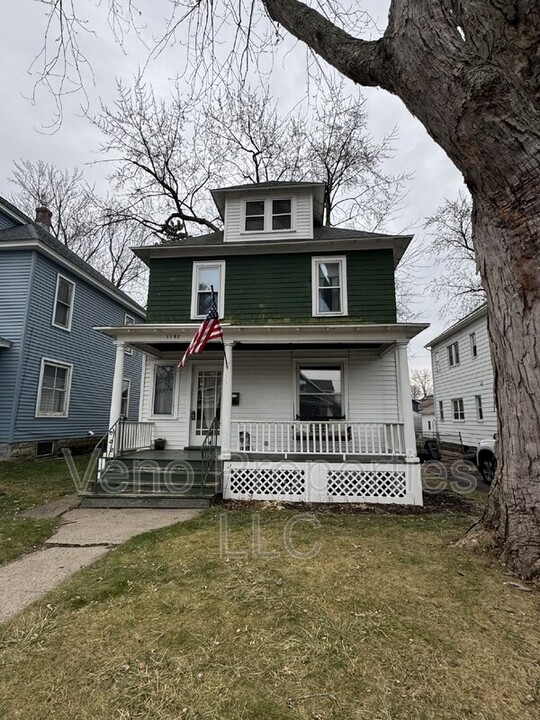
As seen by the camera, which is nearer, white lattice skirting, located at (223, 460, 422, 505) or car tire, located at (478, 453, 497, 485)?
Result: white lattice skirting, located at (223, 460, 422, 505)

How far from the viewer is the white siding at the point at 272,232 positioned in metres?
9.93

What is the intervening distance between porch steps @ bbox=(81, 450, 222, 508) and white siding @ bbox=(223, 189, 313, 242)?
614 centimetres

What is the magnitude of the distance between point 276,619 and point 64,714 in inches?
58.7

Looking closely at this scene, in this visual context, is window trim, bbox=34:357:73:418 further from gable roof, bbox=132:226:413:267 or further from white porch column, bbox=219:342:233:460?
white porch column, bbox=219:342:233:460

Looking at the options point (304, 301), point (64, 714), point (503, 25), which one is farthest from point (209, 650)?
point (304, 301)

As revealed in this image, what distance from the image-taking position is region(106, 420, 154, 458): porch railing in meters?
7.59

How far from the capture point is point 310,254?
9.57 meters

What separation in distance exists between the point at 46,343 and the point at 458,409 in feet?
57.3

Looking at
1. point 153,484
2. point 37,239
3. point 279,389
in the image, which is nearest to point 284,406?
point 279,389

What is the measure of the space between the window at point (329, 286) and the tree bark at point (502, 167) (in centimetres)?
510

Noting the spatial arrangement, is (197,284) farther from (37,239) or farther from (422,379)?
(422,379)

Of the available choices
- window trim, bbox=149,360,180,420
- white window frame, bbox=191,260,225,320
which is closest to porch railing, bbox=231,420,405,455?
window trim, bbox=149,360,180,420

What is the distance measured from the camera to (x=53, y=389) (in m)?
12.0

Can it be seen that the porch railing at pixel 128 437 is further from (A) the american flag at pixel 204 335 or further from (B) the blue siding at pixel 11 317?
(B) the blue siding at pixel 11 317
